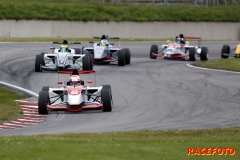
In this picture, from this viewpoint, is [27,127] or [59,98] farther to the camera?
[59,98]

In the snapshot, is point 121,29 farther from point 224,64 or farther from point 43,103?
point 43,103

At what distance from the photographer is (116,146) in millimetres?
10867

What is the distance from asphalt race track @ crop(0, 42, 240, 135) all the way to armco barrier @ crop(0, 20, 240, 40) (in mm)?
14377

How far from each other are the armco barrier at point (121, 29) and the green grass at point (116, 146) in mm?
35105

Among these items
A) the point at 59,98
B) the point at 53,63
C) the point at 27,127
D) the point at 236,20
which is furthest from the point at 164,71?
the point at 236,20

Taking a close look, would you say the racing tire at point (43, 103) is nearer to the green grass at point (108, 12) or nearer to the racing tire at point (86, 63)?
the racing tire at point (86, 63)

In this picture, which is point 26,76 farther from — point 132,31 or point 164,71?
point 132,31

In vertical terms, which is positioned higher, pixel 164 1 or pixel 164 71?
pixel 164 1

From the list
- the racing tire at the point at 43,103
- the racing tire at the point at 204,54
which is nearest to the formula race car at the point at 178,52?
the racing tire at the point at 204,54

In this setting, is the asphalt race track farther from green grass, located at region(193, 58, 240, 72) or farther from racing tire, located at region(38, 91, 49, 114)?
green grass, located at region(193, 58, 240, 72)

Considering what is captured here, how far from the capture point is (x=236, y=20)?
55.5 metres

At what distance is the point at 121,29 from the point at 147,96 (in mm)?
31779

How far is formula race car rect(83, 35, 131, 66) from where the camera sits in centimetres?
2974

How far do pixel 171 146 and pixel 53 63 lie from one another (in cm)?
1649
